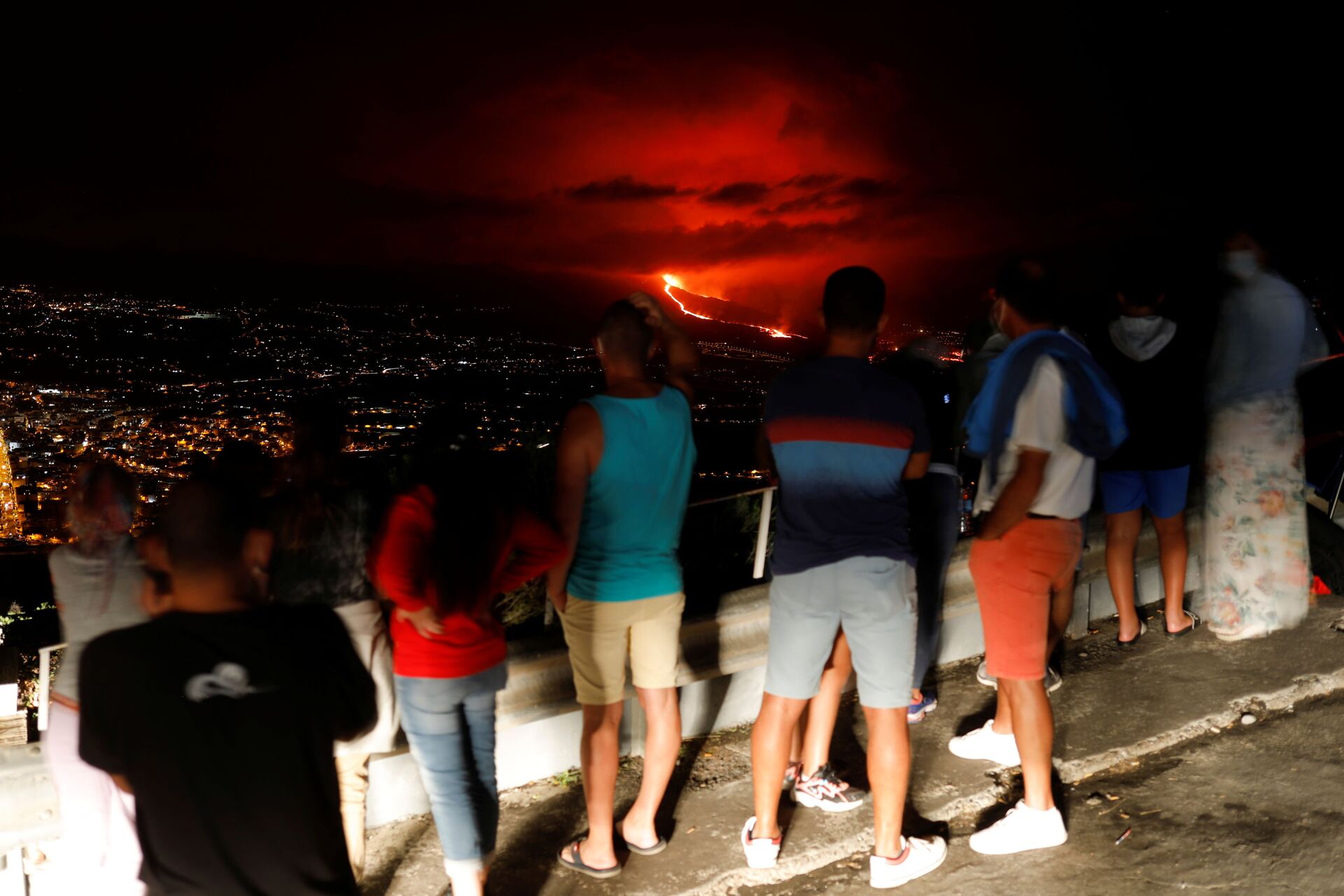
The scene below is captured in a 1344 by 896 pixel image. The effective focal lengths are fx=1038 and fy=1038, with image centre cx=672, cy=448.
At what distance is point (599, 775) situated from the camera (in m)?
3.64

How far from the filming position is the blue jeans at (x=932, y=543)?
181 inches

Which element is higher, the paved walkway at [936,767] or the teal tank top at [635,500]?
the teal tank top at [635,500]

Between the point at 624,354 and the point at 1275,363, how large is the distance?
12.0 feet

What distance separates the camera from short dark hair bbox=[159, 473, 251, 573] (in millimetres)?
2068

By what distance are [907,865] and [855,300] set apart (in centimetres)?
195

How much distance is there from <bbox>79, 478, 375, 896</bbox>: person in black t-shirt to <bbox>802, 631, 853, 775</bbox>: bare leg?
2281 millimetres

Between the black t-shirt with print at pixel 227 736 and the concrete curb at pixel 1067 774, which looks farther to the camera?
the concrete curb at pixel 1067 774

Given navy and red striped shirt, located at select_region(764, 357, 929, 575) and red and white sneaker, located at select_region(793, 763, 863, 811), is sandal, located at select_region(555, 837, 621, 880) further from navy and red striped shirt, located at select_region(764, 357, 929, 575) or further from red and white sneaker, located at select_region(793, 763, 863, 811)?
navy and red striped shirt, located at select_region(764, 357, 929, 575)

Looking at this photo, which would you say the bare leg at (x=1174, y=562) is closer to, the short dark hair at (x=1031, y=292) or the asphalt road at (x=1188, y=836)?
the asphalt road at (x=1188, y=836)

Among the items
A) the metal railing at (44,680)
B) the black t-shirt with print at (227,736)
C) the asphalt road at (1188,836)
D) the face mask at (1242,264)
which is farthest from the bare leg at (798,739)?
the face mask at (1242,264)

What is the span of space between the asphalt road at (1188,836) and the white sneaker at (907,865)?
1.7 inches

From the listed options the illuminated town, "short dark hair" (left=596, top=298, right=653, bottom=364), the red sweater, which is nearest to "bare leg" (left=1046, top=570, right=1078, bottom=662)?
"short dark hair" (left=596, top=298, right=653, bottom=364)

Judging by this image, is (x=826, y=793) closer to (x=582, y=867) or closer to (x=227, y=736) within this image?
(x=582, y=867)

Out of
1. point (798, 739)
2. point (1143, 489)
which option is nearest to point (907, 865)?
point (798, 739)
